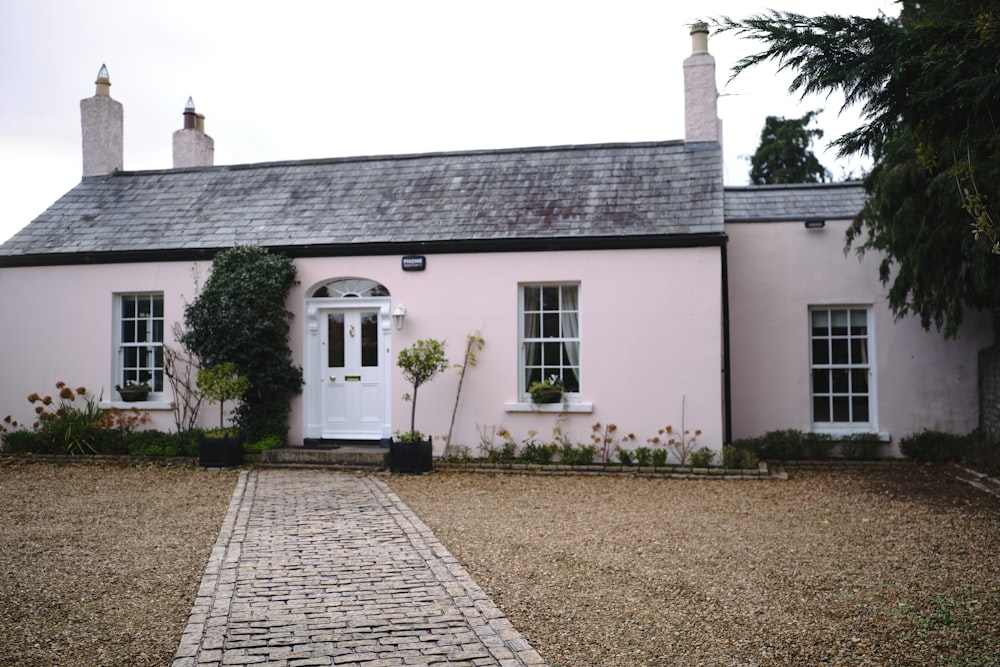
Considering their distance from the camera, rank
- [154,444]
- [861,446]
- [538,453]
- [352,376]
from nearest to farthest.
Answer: [538,453], [861,446], [154,444], [352,376]

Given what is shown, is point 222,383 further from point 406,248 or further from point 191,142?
point 191,142

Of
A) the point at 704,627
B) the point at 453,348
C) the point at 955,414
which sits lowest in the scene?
the point at 704,627

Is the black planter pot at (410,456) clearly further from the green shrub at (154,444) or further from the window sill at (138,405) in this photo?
the window sill at (138,405)

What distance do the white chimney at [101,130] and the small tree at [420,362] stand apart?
26.6 ft

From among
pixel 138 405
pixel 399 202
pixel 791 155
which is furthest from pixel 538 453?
pixel 791 155

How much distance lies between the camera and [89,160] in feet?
51.4

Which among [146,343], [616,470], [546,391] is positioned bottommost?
[616,470]

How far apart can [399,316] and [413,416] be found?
1.56 meters

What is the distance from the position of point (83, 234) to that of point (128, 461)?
414cm

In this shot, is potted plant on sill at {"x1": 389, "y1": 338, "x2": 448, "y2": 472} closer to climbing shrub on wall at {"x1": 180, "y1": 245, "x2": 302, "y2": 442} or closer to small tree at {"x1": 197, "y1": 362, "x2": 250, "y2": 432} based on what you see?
climbing shrub on wall at {"x1": 180, "y1": 245, "x2": 302, "y2": 442}

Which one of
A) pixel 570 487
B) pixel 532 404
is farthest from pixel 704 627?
pixel 532 404

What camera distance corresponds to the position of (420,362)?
37.6ft

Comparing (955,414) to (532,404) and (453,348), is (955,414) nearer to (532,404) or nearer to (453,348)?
(532,404)

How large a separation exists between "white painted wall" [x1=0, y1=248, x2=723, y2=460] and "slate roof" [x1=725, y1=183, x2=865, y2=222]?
8.35ft
